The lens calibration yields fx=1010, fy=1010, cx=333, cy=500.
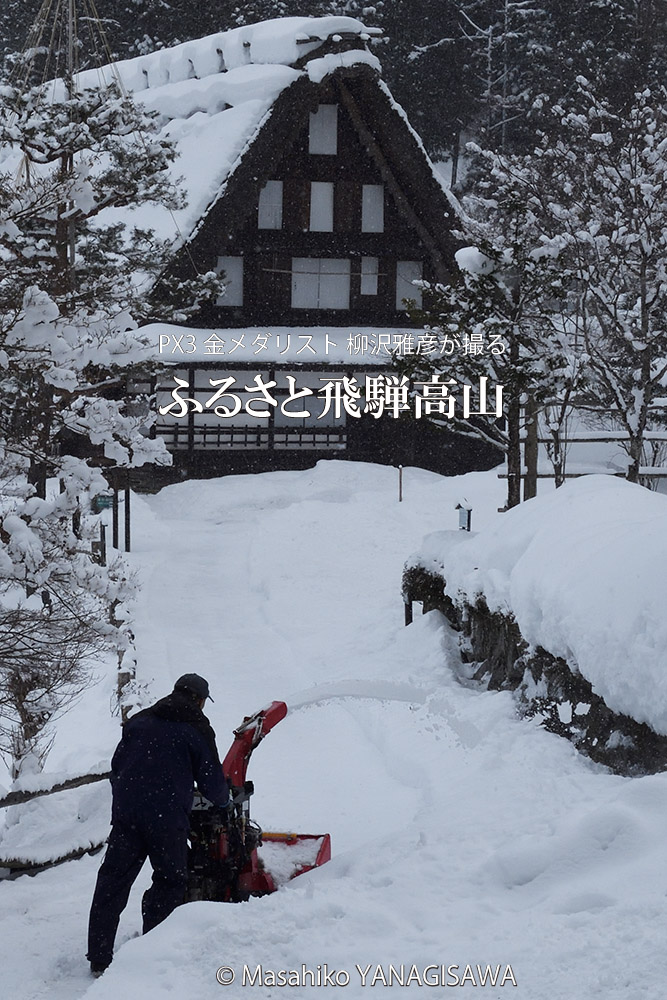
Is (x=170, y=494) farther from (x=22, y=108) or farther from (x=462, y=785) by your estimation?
(x=462, y=785)

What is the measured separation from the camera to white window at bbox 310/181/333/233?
2705 centimetres

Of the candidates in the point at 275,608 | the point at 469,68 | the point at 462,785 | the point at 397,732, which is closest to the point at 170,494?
the point at 275,608

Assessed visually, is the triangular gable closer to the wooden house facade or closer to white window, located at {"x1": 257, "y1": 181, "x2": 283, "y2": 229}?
the wooden house facade

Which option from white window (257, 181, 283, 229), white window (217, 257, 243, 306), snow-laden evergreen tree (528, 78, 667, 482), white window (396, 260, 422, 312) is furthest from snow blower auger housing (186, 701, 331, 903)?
white window (396, 260, 422, 312)

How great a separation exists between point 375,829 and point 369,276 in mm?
22259

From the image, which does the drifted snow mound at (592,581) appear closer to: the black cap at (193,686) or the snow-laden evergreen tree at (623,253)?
the black cap at (193,686)

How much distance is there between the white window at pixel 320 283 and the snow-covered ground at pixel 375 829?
13.6 m

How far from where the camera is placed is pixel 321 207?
27.1 metres

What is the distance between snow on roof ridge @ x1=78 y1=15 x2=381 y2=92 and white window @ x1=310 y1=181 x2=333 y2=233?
3153 mm

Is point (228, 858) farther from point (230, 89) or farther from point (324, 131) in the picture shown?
point (230, 89)

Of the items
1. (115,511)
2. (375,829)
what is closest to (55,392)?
(375,829)

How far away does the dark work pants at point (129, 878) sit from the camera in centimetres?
462

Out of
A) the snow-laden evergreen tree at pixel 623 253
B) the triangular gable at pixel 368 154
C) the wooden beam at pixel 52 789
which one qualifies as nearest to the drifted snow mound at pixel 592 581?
the wooden beam at pixel 52 789

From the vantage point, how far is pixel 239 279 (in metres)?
26.8
